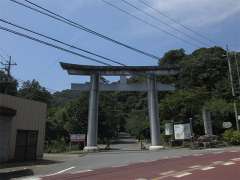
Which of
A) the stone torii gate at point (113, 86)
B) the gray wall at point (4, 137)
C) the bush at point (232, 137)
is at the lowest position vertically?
the gray wall at point (4, 137)

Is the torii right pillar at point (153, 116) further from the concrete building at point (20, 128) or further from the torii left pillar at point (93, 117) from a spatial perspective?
the concrete building at point (20, 128)

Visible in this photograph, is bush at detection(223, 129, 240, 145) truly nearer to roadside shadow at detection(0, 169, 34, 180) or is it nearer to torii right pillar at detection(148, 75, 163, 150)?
torii right pillar at detection(148, 75, 163, 150)

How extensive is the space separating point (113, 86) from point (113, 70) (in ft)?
6.15

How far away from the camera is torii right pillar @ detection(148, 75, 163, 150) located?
43844 millimetres

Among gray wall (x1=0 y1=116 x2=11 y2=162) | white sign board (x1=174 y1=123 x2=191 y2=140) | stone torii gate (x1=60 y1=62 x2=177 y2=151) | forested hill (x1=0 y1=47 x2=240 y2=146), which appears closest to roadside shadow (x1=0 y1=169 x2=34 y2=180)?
gray wall (x1=0 y1=116 x2=11 y2=162)

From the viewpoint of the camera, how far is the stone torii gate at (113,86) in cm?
4184

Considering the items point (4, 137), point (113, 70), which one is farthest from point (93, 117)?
point (4, 137)

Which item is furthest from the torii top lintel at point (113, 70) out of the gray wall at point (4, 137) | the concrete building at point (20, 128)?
the gray wall at point (4, 137)

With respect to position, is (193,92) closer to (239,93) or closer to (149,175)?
(239,93)

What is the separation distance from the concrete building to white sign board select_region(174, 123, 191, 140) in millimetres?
19240

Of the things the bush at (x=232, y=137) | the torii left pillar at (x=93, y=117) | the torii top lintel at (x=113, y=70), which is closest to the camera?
the torii left pillar at (x=93, y=117)

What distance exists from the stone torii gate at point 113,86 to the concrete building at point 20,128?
1265cm

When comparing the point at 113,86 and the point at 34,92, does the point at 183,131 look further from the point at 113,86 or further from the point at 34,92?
the point at 34,92

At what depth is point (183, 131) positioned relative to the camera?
144 ft
